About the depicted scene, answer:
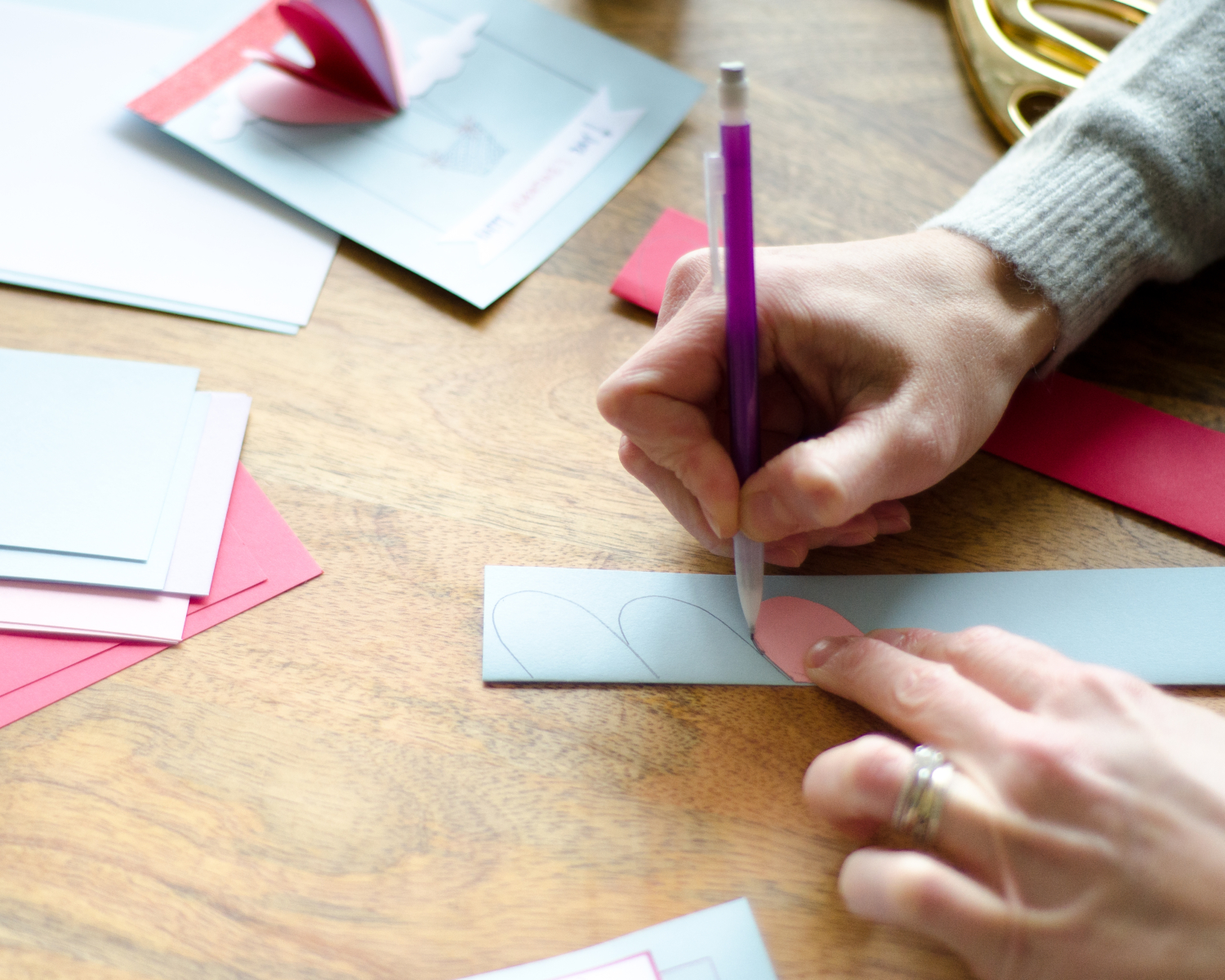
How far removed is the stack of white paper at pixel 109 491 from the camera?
550 millimetres

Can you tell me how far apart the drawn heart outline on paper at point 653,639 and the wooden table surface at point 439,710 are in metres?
0.01

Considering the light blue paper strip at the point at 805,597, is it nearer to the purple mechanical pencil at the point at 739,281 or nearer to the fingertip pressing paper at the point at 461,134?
the purple mechanical pencil at the point at 739,281

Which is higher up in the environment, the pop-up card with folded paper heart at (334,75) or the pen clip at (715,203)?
the pen clip at (715,203)

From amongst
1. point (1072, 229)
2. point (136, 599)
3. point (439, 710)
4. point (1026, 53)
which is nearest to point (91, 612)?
point (136, 599)

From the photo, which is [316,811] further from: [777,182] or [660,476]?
[777,182]

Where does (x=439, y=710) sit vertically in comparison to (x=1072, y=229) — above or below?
below

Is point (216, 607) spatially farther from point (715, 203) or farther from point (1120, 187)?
point (1120, 187)

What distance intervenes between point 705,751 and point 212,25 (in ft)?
2.55

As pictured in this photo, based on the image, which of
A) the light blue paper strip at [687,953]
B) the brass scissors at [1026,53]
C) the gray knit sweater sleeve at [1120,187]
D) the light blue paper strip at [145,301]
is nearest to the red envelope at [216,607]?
the light blue paper strip at [145,301]

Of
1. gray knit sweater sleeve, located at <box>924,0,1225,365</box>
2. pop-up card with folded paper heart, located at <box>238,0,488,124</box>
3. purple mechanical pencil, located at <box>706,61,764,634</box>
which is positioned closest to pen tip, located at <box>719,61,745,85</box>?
purple mechanical pencil, located at <box>706,61,764,634</box>

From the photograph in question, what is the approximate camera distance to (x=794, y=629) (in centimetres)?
55

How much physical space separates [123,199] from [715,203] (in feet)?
1.74

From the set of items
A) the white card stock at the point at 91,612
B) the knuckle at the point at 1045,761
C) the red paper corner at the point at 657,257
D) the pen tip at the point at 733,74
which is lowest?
the white card stock at the point at 91,612

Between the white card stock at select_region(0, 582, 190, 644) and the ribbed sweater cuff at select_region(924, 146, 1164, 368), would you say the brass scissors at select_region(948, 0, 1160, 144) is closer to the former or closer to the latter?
the ribbed sweater cuff at select_region(924, 146, 1164, 368)
